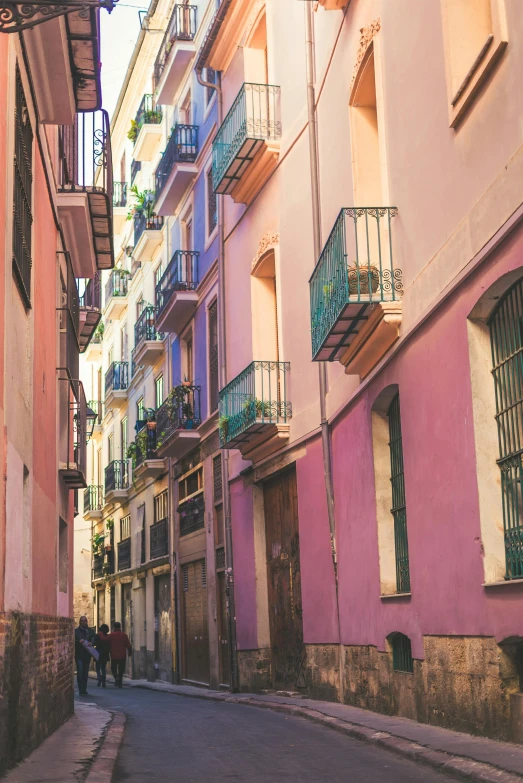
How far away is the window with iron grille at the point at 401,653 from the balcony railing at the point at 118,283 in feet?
84.1

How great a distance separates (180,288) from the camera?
2552 centimetres

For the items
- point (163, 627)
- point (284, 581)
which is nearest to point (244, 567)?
point (284, 581)

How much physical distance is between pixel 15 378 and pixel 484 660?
4.64m

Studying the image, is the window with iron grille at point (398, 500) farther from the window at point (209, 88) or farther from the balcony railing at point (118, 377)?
the balcony railing at point (118, 377)

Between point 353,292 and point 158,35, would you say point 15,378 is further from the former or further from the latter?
point 158,35

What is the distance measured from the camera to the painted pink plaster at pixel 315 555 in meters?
15.4

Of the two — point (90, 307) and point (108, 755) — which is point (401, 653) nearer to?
point (108, 755)

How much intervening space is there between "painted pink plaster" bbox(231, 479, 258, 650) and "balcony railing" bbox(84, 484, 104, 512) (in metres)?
20.2

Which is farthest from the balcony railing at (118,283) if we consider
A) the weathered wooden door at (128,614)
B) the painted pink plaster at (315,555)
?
the painted pink plaster at (315,555)

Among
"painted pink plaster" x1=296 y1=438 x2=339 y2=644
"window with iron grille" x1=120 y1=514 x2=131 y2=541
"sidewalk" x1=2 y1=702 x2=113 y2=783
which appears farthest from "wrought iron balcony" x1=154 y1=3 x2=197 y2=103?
"sidewalk" x1=2 y1=702 x2=113 y2=783

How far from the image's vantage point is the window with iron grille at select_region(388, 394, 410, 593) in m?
12.5

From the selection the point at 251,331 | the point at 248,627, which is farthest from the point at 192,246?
the point at 248,627

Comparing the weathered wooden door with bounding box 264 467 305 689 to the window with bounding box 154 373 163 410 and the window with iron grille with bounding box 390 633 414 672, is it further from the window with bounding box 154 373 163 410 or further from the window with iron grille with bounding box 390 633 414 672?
the window with bounding box 154 373 163 410

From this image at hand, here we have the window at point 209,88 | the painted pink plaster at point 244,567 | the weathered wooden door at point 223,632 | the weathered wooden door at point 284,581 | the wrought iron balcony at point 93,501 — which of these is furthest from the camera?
the wrought iron balcony at point 93,501
